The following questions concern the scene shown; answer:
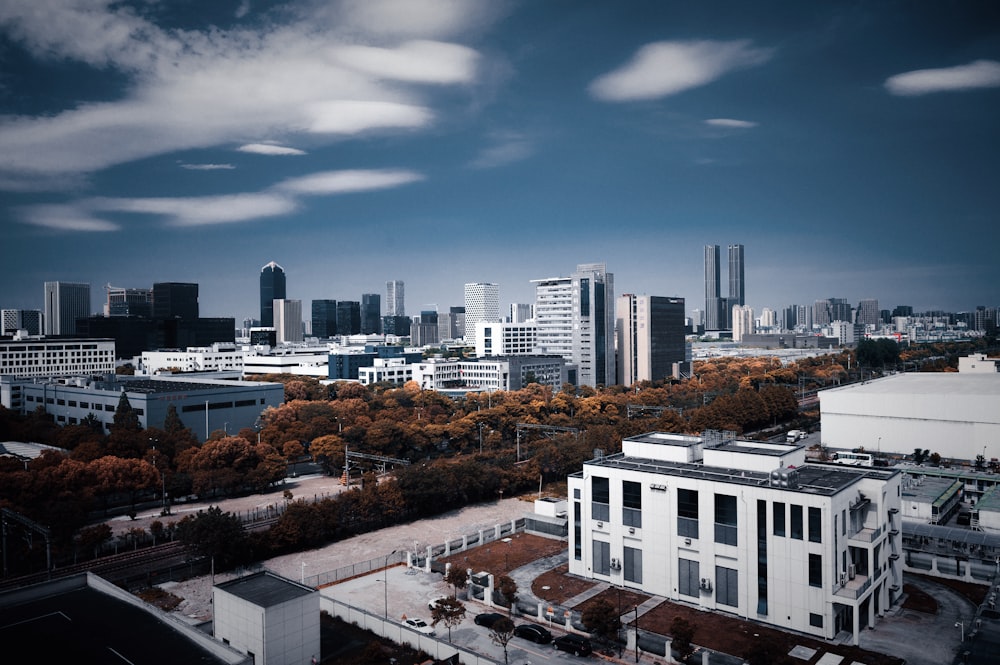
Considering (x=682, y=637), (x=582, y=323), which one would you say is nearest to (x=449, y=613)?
(x=682, y=637)

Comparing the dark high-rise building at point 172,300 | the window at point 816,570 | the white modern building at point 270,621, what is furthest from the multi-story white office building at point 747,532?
the dark high-rise building at point 172,300

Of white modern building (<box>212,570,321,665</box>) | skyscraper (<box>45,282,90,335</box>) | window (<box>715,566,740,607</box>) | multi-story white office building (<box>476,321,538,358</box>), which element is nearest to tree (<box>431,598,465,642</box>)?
white modern building (<box>212,570,321,665</box>)

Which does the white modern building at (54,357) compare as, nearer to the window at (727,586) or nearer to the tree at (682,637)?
the window at (727,586)

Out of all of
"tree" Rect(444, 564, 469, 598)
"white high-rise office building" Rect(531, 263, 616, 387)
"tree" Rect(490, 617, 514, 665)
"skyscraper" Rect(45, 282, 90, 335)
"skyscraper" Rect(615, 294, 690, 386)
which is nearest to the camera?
"tree" Rect(490, 617, 514, 665)

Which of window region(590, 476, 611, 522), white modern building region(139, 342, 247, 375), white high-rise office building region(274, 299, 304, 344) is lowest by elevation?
window region(590, 476, 611, 522)

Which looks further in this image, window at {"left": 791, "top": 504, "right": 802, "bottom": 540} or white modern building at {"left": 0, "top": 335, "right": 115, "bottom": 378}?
white modern building at {"left": 0, "top": 335, "right": 115, "bottom": 378}

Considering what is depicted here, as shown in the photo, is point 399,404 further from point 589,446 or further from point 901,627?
point 901,627

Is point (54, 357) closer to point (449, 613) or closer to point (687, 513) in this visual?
point (449, 613)

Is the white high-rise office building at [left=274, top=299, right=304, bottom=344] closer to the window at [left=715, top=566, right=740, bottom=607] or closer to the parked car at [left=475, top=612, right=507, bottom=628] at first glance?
the parked car at [left=475, top=612, right=507, bottom=628]
